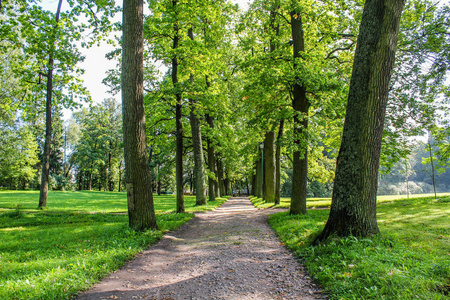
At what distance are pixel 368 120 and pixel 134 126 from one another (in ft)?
19.1

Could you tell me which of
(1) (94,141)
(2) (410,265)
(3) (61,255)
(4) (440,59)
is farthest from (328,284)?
(1) (94,141)

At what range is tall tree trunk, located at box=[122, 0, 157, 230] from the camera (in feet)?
23.9

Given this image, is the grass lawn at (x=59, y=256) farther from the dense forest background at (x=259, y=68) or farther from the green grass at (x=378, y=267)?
the dense forest background at (x=259, y=68)

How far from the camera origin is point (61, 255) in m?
5.16

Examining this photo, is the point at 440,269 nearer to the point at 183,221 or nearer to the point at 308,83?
the point at 308,83

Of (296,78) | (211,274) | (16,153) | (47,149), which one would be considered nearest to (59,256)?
(211,274)

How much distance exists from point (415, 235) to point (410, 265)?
335cm

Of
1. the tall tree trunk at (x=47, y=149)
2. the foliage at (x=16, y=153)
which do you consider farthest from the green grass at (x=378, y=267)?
the foliage at (x=16, y=153)

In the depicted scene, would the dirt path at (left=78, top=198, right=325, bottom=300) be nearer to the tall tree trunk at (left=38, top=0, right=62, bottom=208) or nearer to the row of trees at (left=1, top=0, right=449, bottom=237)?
the row of trees at (left=1, top=0, right=449, bottom=237)

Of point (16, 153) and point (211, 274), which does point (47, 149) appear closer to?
point (211, 274)

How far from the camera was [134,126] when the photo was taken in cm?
743

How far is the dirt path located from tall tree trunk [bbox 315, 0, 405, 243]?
55.8 inches

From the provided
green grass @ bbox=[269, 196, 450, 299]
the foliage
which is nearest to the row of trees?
green grass @ bbox=[269, 196, 450, 299]

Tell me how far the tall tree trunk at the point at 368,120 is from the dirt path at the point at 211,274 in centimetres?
142
